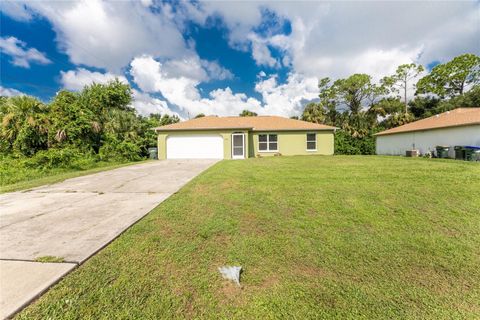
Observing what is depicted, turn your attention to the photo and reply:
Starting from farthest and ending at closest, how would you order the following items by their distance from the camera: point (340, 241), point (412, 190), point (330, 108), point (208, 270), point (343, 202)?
point (330, 108)
point (412, 190)
point (343, 202)
point (340, 241)
point (208, 270)

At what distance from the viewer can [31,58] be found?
14500 millimetres

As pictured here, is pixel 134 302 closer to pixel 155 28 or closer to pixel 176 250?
pixel 176 250

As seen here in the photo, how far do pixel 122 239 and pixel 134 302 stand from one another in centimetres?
135

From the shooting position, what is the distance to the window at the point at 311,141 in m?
17.0

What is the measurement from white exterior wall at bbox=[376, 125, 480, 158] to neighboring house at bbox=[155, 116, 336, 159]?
6.70m

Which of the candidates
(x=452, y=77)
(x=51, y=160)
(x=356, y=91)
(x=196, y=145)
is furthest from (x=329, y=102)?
(x=51, y=160)

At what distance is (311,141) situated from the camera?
17.0 m

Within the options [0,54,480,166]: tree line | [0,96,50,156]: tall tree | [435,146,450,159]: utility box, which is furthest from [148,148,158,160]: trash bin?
[435,146,450,159]: utility box

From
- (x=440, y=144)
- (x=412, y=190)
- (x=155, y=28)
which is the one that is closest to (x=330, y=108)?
(x=440, y=144)

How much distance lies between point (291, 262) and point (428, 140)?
1904 cm

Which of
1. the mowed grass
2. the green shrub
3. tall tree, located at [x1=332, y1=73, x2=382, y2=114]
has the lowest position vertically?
the mowed grass

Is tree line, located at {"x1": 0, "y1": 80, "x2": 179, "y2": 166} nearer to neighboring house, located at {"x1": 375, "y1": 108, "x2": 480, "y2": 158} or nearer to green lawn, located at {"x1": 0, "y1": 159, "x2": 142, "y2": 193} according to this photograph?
green lawn, located at {"x1": 0, "y1": 159, "x2": 142, "y2": 193}

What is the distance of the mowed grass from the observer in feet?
6.14

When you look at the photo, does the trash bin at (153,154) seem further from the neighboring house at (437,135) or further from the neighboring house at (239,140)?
the neighboring house at (437,135)
